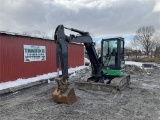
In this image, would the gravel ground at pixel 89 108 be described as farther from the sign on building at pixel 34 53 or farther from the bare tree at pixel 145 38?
the bare tree at pixel 145 38

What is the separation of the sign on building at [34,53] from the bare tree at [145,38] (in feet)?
154

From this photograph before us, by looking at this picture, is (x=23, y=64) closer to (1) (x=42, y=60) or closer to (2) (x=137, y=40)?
(1) (x=42, y=60)

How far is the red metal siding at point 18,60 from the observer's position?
11182 mm

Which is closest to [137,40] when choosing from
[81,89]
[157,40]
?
[157,40]

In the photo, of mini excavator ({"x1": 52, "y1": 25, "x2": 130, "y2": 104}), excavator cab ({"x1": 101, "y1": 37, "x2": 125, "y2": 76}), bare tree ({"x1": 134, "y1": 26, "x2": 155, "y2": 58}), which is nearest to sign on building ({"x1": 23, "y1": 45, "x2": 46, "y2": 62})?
mini excavator ({"x1": 52, "y1": 25, "x2": 130, "y2": 104})

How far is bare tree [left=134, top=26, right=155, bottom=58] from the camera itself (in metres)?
58.5

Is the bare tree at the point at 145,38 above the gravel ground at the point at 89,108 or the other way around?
above

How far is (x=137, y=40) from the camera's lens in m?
63.6

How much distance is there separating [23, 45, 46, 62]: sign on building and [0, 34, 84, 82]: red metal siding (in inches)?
8.7

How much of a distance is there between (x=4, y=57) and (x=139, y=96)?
732 cm

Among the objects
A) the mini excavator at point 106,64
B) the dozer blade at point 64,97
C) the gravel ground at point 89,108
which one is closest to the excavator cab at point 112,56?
the mini excavator at point 106,64

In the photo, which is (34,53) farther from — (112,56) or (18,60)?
(112,56)

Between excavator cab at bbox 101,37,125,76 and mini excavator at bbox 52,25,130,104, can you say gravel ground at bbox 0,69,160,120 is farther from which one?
excavator cab at bbox 101,37,125,76

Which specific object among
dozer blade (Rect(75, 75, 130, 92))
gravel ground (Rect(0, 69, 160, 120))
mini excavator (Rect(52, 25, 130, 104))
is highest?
mini excavator (Rect(52, 25, 130, 104))
